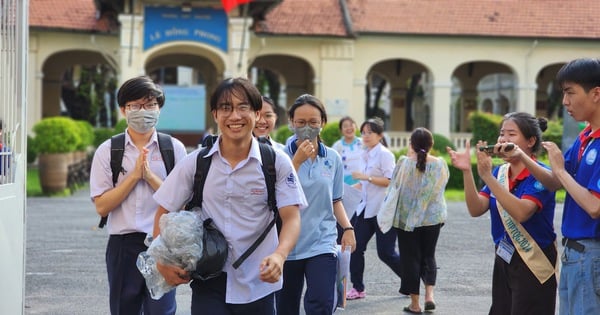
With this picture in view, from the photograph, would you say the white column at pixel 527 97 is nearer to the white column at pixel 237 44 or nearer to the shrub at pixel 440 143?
the shrub at pixel 440 143

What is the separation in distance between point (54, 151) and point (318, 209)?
17.9 m

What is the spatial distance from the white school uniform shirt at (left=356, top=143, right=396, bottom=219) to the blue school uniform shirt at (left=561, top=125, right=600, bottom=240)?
5192 millimetres

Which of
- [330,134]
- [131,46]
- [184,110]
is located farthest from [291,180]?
[184,110]

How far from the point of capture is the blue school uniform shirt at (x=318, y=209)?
6277 millimetres

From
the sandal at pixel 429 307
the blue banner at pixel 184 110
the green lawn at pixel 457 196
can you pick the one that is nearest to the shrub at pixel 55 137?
the green lawn at pixel 457 196

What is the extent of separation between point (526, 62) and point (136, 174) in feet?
101

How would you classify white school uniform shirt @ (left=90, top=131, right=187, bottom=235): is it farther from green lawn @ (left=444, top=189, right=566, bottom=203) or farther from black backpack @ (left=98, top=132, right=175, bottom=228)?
green lawn @ (left=444, top=189, right=566, bottom=203)

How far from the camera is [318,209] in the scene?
6367 mm

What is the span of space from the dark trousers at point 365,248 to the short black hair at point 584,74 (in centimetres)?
497

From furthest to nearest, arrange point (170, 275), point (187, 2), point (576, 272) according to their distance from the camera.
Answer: point (187, 2), point (576, 272), point (170, 275)

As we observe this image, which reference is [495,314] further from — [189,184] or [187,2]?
[187,2]

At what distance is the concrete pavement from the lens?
361 inches

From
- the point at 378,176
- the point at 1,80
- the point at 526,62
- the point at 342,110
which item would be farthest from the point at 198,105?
the point at 1,80

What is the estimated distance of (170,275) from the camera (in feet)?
14.5
